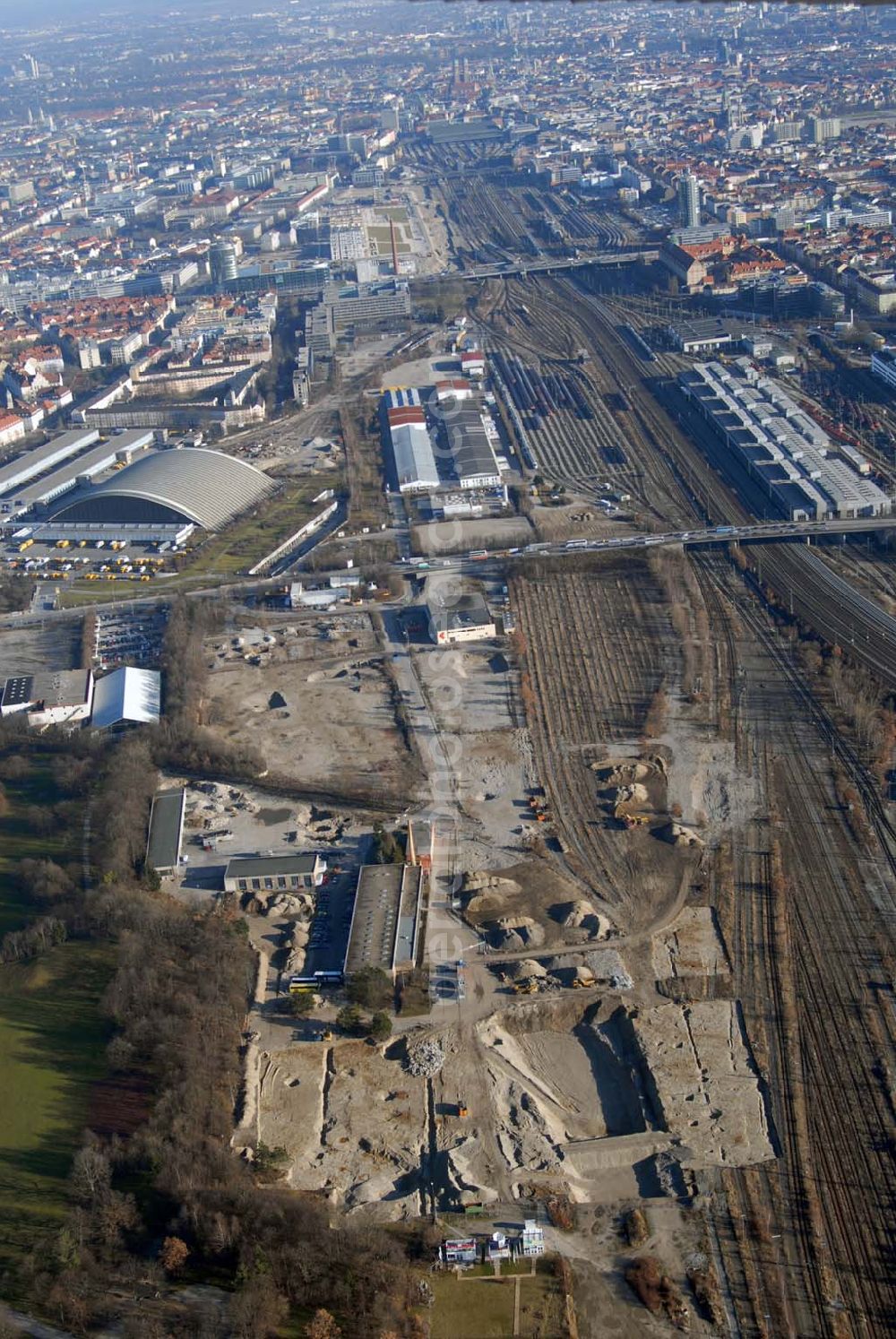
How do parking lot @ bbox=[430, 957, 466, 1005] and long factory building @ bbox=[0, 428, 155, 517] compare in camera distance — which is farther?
long factory building @ bbox=[0, 428, 155, 517]

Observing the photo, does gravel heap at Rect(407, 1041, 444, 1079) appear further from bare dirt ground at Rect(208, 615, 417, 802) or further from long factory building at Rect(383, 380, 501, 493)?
long factory building at Rect(383, 380, 501, 493)

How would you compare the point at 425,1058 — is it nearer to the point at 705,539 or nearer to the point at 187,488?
the point at 705,539

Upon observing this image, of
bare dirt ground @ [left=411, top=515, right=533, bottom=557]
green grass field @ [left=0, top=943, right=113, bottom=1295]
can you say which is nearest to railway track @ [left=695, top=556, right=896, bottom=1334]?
green grass field @ [left=0, top=943, right=113, bottom=1295]

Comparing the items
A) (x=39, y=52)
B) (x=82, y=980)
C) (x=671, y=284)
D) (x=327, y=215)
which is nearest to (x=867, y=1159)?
(x=82, y=980)

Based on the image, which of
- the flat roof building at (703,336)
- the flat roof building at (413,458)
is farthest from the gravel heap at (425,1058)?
the flat roof building at (703,336)

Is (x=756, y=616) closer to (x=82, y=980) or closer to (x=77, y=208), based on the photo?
(x=82, y=980)

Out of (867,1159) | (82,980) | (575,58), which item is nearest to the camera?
(867,1159)
